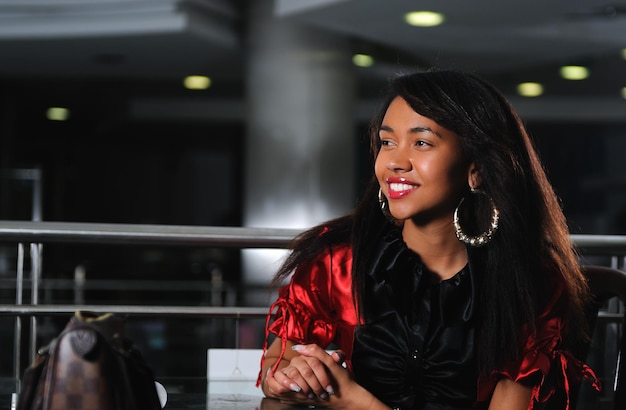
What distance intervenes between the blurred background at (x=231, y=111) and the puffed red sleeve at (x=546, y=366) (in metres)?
4.97

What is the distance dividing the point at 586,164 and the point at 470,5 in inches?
101

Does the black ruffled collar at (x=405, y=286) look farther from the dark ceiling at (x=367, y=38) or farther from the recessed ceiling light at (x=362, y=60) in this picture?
the recessed ceiling light at (x=362, y=60)

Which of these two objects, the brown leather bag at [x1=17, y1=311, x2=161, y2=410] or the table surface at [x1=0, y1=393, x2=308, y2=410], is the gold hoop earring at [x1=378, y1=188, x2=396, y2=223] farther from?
the brown leather bag at [x1=17, y1=311, x2=161, y2=410]

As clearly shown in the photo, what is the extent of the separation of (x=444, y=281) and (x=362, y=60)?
6836mm

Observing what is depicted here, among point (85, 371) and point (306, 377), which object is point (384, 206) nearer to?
point (306, 377)

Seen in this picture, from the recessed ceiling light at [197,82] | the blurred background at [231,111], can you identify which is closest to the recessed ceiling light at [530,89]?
the blurred background at [231,111]

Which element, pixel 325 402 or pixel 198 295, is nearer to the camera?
pixel 325 402

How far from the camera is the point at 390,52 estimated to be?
8484mm

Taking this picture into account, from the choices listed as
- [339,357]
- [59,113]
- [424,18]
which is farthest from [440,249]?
[59,113]

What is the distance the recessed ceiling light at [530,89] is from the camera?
28.8 feet

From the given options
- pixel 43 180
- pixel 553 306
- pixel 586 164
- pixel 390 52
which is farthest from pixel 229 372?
pixel 43 180

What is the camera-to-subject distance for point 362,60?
27.7 ft

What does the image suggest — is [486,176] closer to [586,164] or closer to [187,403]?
[187,403]

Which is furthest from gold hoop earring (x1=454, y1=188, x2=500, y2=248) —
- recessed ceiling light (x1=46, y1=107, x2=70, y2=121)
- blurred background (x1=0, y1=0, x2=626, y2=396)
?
recessed ceiling light (x1=46, y1=107, x2=70, y2=121)
